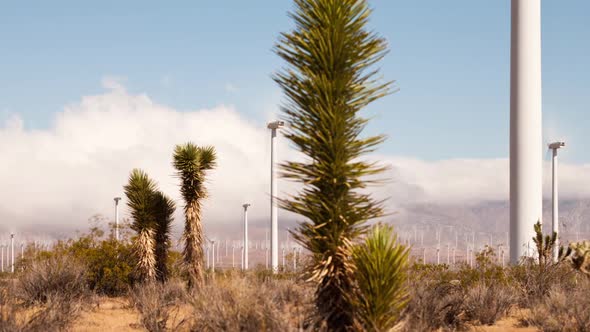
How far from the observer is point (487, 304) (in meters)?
17.1

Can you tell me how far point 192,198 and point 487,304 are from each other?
11.6 m

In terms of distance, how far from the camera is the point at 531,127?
79.9ft

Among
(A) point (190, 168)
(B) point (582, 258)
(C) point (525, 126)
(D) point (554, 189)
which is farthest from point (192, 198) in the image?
(D) point (554, 189)

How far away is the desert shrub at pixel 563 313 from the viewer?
47.0ft

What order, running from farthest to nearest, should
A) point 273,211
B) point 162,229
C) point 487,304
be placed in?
1. point 273,211
2. point 162,229
3. point 487,304

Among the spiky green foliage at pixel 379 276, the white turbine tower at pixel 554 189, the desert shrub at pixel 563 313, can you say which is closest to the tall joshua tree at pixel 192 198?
the desert shrub at pixel 563 313

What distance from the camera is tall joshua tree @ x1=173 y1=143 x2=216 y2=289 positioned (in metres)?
25.0

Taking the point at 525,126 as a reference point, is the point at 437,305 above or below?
below

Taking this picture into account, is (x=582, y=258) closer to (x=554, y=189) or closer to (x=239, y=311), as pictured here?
(x=239, y=311)

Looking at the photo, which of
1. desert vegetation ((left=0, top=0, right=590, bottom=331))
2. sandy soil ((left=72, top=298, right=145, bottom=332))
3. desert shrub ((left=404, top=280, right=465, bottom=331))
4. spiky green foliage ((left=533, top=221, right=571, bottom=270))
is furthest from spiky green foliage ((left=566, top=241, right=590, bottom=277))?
sandy soil ((left=72, top=298, right=145, bottom=332))

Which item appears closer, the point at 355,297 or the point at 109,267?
the point at 355,297

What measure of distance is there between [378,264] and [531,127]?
626 inches

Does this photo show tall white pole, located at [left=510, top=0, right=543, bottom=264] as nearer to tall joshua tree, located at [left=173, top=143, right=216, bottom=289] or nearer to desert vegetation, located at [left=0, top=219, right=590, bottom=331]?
desert vegetation, located at [left=0, top=219, right=590, bottom=331]

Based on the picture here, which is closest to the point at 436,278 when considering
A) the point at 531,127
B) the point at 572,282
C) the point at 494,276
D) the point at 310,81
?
the point at 494,276
